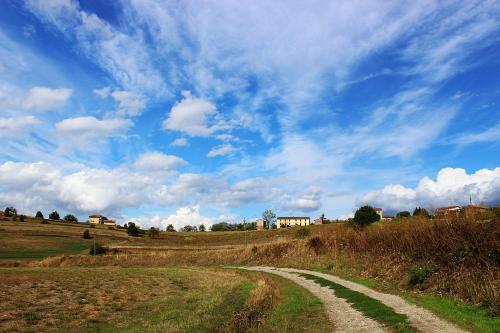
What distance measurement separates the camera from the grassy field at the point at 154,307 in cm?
1881

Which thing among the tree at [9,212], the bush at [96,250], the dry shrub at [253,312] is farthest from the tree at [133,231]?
the dry shrub at [253,312]

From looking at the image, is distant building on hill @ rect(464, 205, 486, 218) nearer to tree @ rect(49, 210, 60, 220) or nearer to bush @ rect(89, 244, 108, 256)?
bush @ rect(89, 244, 108, 256)

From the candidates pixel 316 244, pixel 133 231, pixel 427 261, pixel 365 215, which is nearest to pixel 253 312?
pixel 427 261

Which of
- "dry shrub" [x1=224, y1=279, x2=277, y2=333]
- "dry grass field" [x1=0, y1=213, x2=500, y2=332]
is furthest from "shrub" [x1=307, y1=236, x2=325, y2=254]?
"dry shrub" [x1=224, y1=279, x2=277, y2=333]

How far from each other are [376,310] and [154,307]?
16.2 metres

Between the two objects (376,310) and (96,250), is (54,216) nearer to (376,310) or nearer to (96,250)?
(96,250)

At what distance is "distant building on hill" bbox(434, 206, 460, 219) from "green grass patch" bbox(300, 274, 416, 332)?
667 centimetres

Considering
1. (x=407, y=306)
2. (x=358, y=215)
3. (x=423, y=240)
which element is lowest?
(x=407, y=306)

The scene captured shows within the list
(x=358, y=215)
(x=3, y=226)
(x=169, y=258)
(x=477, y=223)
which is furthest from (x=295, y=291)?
(x=3, y=226)

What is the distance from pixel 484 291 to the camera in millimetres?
16172

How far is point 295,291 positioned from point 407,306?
30.6ft

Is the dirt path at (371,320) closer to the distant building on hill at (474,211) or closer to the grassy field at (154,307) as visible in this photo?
the grassy field at (154,307)

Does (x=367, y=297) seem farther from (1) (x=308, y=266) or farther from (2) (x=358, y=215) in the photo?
(2) (x=358, y=215)

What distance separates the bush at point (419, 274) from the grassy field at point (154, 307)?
17.5 feet
